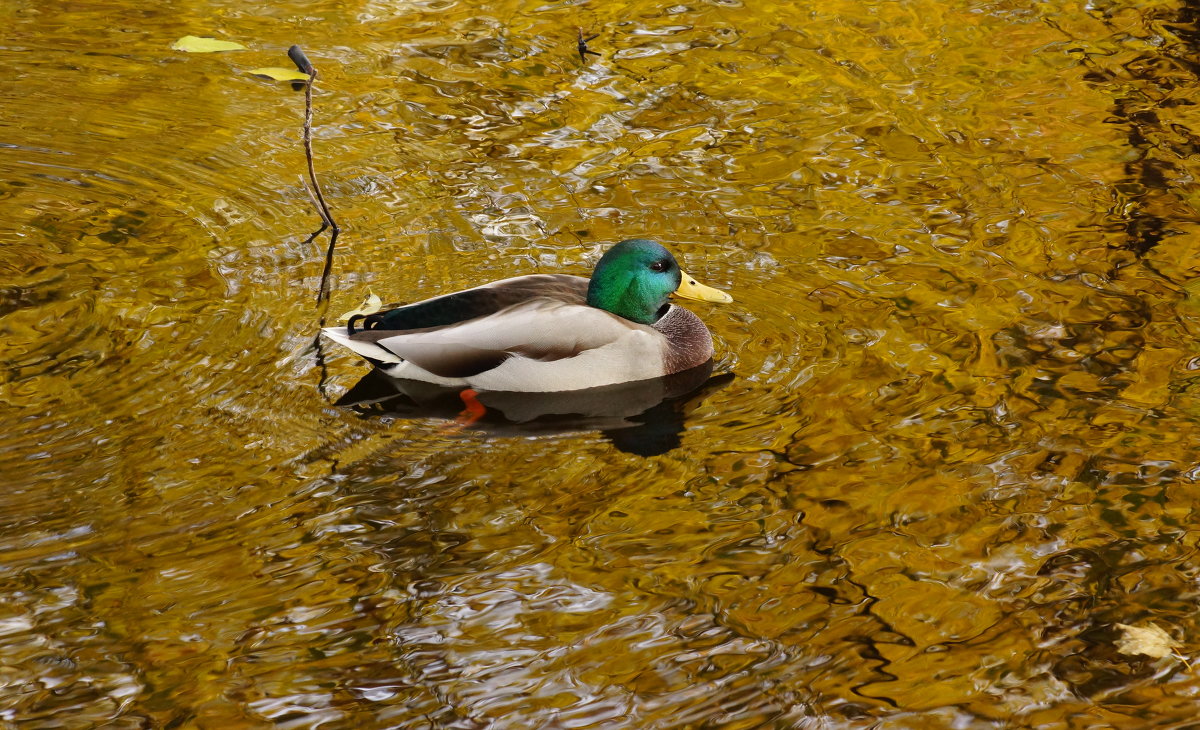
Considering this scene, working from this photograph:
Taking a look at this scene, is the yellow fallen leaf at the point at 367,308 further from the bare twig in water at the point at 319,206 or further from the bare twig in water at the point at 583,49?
the bare twig in water at the point at 583,49

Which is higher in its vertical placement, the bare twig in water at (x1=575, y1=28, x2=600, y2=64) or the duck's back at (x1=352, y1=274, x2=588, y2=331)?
the bare twig in water at (x1=575, y1=28, x2=600, y2=64)

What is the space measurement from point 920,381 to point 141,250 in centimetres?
382

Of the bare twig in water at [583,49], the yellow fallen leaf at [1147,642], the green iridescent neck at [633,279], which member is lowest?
the yellow fallen leaf at [1147,642]

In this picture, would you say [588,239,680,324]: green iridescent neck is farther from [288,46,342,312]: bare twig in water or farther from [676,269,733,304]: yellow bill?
[288,46,342,312]: bare twig in water

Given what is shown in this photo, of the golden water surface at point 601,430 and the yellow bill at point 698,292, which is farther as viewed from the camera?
the yellow bill at point 698,292

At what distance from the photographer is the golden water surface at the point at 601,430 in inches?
170

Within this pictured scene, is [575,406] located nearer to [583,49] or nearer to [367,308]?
[367,308]

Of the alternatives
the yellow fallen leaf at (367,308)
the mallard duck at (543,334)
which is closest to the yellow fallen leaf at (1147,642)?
the mallard duck at (543,334)

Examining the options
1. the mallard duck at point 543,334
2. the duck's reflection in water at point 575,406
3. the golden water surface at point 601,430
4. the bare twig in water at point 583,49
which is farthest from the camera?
the bare twig in water at point 583,49

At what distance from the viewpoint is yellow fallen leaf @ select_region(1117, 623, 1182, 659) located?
439cm

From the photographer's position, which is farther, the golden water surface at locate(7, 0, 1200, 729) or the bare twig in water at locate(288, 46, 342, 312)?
the bare twig in water at locate(288, 46, 342, 312)

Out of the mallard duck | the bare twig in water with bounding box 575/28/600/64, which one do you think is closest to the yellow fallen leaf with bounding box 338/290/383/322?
the mallard duck

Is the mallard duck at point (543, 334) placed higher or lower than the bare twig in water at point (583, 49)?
lower

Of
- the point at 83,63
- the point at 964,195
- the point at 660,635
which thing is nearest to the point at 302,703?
the point at 660,635
